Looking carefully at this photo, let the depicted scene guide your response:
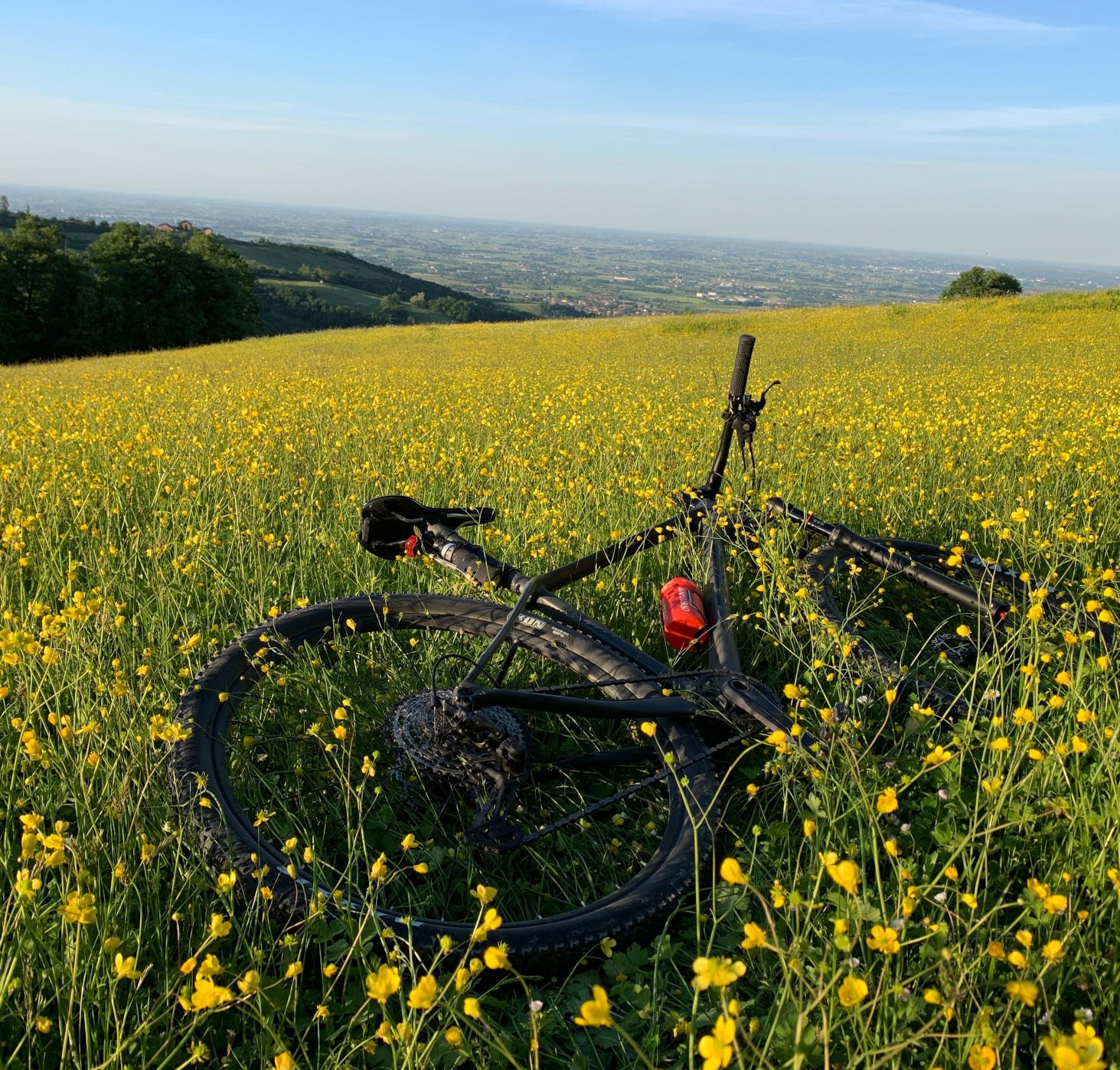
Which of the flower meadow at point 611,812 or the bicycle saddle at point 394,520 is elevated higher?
the bicycle saddle at point 394,520

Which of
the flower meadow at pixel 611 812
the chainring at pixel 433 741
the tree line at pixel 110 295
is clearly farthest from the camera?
the tree line at pixel 110 295

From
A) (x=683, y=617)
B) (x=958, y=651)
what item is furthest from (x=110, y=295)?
(x=958, y=651)

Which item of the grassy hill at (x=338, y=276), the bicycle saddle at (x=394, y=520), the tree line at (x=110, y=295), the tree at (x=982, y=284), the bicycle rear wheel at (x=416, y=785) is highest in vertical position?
the grassy hill at (x=338, y=276)

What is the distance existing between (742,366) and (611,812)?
1854 millimetres

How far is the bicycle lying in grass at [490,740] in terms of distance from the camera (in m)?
Answer: 1.91

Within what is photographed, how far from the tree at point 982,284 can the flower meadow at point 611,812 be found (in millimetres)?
40293

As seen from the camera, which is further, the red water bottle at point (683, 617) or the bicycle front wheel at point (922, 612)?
the red water bottle at point (683, 617)

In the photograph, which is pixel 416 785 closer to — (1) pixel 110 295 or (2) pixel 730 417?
(2) pixel 730 417

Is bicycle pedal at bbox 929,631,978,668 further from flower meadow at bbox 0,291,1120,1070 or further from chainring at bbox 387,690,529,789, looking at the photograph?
chainring at bbox 387,690,529,789

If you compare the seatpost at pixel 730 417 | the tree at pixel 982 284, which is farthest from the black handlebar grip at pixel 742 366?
the tree at pixel 982 284

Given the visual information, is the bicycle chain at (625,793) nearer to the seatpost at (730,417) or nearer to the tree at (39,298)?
the seatpost at (730,417)

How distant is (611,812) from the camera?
2.56 metres

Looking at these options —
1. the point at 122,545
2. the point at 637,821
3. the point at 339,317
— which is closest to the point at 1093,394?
the point at 637,821

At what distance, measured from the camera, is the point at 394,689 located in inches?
114
